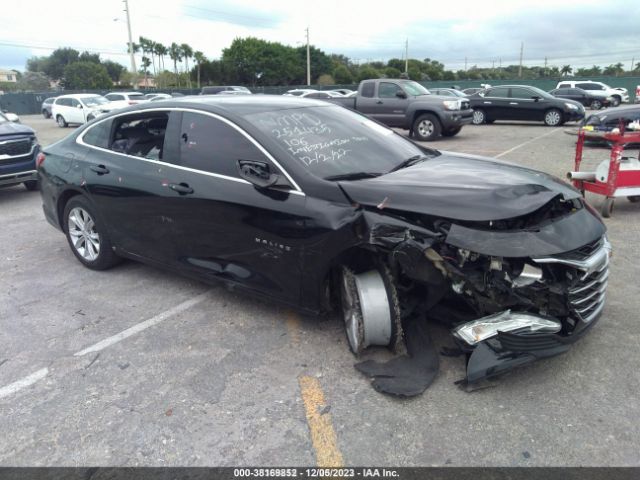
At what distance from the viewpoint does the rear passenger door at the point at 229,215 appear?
3432 mm

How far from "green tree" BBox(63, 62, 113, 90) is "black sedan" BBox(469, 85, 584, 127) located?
72365 millimetres

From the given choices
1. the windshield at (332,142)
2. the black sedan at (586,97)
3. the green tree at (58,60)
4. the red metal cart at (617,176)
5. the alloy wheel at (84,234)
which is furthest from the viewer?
the green tree at (58,60)

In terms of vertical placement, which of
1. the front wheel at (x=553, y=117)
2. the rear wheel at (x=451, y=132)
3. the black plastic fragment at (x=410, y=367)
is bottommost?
the black plastic fragment at (x=410, y=367)

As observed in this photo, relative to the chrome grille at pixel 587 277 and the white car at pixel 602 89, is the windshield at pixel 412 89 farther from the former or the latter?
the white car at pixel 602 89

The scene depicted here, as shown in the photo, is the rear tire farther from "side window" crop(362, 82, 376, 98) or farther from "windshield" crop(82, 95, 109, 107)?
"windshield" crop(82, 95, 109, 107)

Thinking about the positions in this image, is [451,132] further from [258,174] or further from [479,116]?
[258,174]

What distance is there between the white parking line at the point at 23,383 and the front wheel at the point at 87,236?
168 cm

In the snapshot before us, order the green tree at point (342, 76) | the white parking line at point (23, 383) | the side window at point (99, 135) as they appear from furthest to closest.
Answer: the green tree at point (342, 76) → the side window at point (99, 135) → the white parking line at point (23, 383)

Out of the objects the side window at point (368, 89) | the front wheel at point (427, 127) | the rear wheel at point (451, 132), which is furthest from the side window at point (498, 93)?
the side window at point (368, 89)

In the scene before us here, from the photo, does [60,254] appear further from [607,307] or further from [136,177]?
[607,307]

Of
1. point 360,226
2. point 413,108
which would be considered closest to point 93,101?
point 413,108

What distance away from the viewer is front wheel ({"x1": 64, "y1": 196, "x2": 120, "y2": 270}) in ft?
15.9

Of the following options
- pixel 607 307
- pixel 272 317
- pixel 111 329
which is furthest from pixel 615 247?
pixel 111 329

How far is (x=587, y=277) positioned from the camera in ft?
9.61
